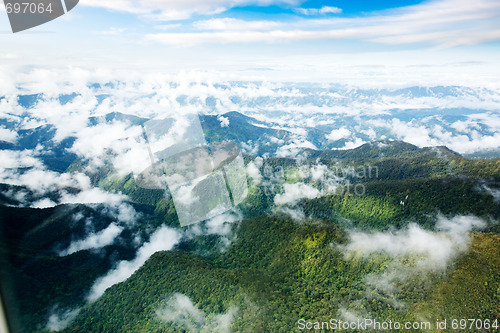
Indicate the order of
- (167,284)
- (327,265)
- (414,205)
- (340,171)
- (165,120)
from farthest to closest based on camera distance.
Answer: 1. (340,171)
2. (414,205)
3. (327,265)
4. (167,284)
5. (165,120)

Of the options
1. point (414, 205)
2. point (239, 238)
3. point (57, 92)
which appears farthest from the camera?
point (57, 92)

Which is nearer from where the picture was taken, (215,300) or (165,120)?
(165,120)

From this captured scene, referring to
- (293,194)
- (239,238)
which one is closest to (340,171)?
(293,194)

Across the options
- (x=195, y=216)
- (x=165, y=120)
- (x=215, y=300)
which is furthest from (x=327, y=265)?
(x=165, y=120)

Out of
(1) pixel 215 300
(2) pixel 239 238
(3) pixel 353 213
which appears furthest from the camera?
(3) pixel 353 213

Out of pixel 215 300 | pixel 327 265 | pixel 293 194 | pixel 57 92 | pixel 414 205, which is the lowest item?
pixel 293 194

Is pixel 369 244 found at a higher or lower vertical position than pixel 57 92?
lower

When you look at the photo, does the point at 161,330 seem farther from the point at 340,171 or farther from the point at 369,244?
the point at 340,171

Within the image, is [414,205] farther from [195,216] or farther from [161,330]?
[195,216]

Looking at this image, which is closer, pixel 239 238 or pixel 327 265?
pixel 327 265
